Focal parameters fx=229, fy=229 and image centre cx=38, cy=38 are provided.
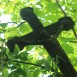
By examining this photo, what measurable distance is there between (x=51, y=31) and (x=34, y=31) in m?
0.12

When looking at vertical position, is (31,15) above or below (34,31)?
above

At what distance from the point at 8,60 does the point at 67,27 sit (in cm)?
46

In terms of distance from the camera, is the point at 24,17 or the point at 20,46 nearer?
the point at 20,46

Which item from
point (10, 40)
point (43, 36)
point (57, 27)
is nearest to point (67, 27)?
point (57, 27)

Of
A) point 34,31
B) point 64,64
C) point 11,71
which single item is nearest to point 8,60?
point 11,71

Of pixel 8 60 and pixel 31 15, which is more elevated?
pixel 31 15

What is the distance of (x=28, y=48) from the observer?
1737 mm

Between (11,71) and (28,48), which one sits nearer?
(11,71)

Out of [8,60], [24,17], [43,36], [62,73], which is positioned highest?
[24,17]

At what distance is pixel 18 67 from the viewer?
1586 millimetres

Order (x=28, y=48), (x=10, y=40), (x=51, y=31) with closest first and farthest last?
(x=10, y=40), (x=51, y=31), (x=28, y=48)

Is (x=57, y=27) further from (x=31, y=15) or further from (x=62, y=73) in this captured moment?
(x=62, y=73)

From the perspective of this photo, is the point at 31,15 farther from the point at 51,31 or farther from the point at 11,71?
the point at 11,71

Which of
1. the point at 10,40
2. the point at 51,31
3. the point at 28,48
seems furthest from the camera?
the point at 28,48
